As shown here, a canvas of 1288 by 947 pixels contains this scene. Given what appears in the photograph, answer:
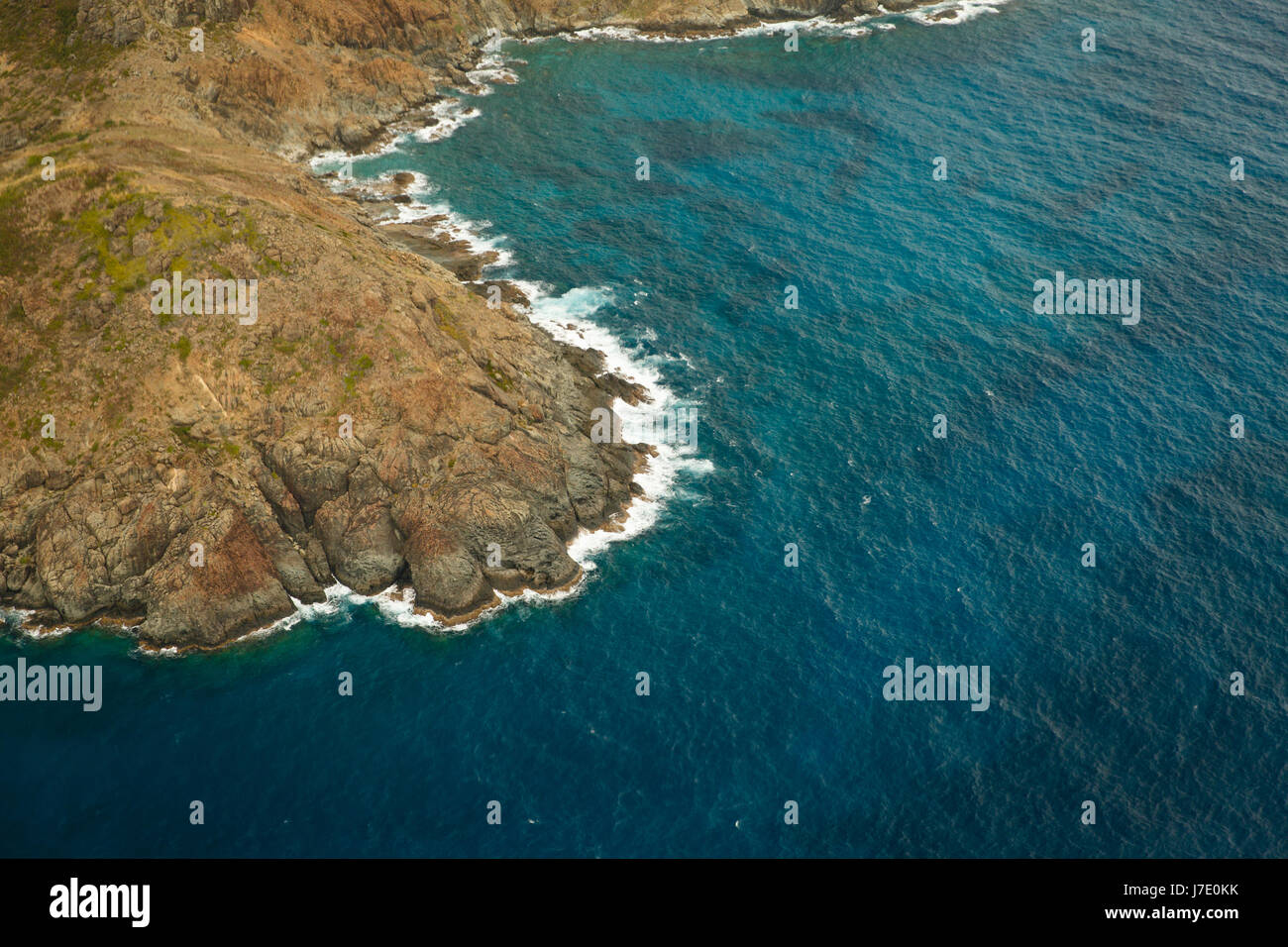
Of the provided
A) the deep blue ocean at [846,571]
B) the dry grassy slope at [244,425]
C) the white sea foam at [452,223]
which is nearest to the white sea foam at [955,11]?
the deep blue ocean at [846,571]

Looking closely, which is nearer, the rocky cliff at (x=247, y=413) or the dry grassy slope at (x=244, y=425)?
the dry grassy slope at (x=244, y=425)

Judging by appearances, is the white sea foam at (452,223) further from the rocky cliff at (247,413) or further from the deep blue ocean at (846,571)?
the rocky cliff at (247,413)

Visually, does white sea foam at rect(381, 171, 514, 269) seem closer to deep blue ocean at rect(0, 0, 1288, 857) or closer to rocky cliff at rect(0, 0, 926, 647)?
deep blue ocean at rect(0, 0, 1288, 857)

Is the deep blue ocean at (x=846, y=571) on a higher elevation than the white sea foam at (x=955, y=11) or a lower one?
lower

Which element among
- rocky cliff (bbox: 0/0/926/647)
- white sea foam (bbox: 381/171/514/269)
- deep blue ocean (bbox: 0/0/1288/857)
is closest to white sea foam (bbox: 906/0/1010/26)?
deep blue ocean (bbox: 0/0/1288/857)

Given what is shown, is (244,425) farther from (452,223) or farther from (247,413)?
(452,223)
